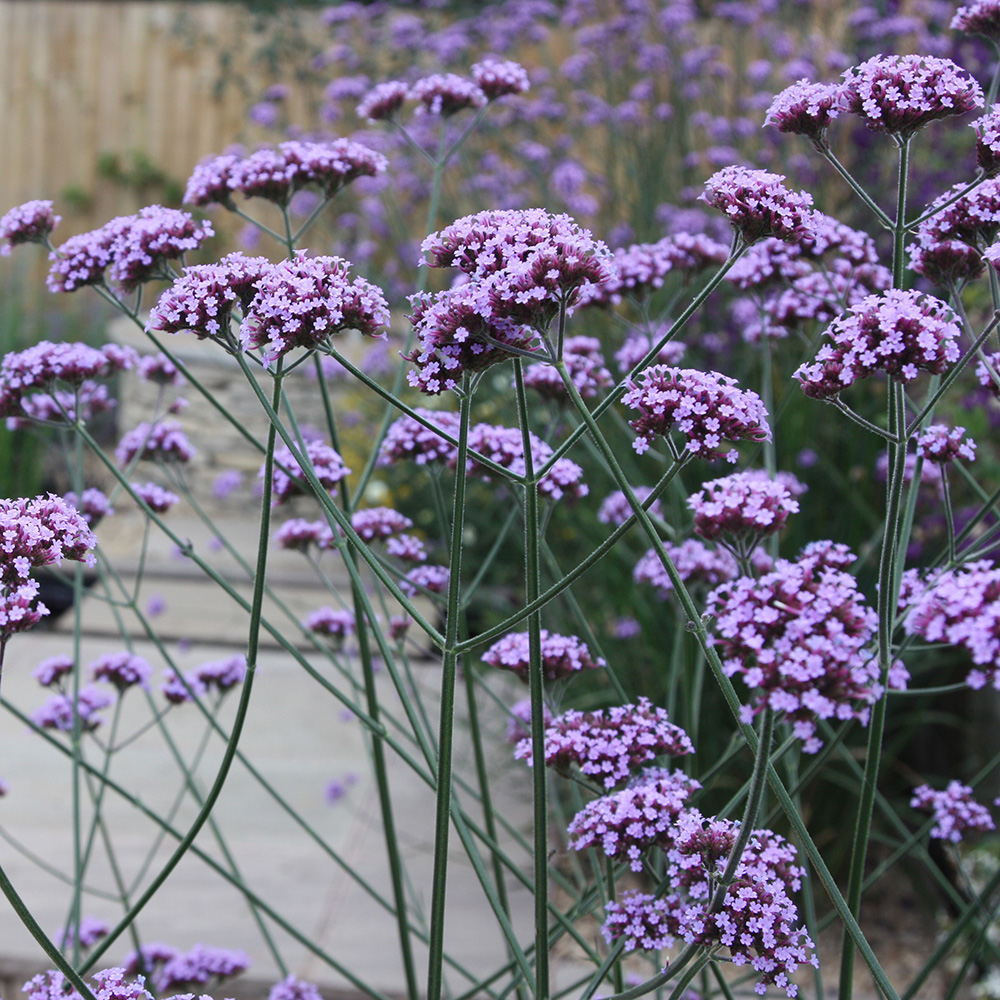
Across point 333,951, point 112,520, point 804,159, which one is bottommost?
point 333,951

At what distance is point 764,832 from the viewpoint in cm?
123

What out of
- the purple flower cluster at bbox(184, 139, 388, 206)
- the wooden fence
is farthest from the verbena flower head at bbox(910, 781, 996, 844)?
the wooden fence

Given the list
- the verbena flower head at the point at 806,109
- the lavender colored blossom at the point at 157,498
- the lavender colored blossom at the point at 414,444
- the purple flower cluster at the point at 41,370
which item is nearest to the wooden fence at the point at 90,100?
the lavender colored blossom at the point at 157,498

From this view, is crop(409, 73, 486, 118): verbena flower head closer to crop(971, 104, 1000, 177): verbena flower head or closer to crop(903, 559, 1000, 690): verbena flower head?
crop(971, 104, 1000, 177): verbena flower head

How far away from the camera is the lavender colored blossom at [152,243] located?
146 centimetres

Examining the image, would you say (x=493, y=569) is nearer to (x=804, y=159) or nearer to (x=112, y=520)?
(x=804, y=159)

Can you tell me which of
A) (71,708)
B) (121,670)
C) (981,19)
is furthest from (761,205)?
(71,708)

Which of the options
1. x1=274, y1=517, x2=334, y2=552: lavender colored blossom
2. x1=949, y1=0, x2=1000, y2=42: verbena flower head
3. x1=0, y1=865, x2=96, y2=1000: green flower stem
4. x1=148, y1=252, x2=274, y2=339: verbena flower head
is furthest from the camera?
x1=274, y1=517, x2=334, y2=552: lavender colored blossom

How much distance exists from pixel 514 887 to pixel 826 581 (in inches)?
85.0

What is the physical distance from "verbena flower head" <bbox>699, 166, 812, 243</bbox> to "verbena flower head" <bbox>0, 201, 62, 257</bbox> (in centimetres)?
103

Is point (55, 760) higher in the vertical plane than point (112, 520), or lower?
lower

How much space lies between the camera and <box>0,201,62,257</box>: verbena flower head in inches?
66.6

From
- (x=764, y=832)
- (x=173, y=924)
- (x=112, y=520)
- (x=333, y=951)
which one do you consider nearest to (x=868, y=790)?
(x=764, y=832)

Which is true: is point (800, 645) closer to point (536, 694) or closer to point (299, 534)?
point (536, 694)
